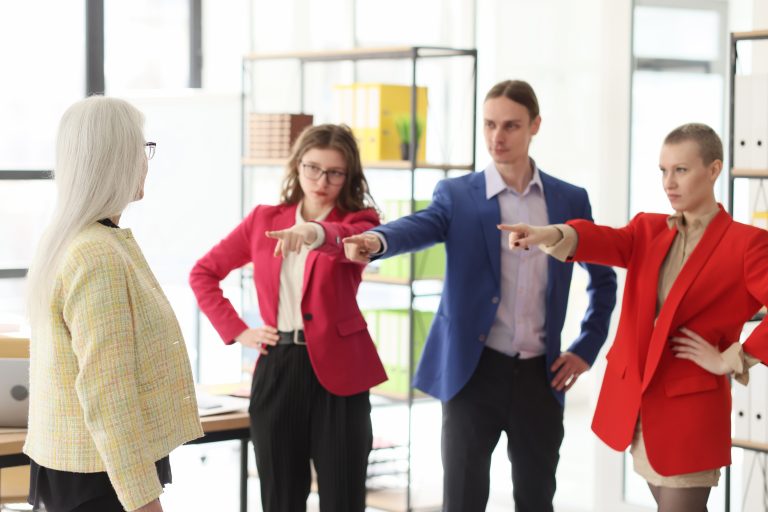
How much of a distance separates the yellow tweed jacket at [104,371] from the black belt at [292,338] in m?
1.03

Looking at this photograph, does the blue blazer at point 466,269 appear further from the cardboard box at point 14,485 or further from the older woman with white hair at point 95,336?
the cardboard box at point 14,485

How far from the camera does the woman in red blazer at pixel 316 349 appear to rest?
124 inches

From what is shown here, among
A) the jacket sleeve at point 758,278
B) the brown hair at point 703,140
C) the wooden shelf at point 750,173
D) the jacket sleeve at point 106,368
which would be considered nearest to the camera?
the jacket sleeve at point 106,368

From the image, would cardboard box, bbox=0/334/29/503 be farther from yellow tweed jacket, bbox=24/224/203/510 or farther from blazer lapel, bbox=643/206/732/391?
blazer lapel, bbox=643/206/732/391

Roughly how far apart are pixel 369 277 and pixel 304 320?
Answer: 1.69m

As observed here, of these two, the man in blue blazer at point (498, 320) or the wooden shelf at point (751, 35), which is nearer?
the man in blue blazer at point (498, 320)

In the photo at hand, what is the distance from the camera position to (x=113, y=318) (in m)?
2.05

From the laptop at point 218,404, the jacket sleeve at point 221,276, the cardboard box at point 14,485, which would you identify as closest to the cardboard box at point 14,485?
the cardboard box at point 14,485

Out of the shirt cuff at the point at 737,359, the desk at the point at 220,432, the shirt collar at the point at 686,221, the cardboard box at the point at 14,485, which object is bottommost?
the cardboard box at the point at 14,485

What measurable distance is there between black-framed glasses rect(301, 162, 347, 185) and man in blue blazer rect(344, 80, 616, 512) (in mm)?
282

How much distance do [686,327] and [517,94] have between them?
0.88 m

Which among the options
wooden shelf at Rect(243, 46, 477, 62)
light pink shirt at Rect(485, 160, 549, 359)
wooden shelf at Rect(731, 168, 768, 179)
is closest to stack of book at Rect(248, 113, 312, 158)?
wooden shelf at Rect(243, 46, 477, 62)

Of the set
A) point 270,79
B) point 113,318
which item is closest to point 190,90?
point 270,79

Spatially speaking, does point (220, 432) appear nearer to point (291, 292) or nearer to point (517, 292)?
point (291, 292)
